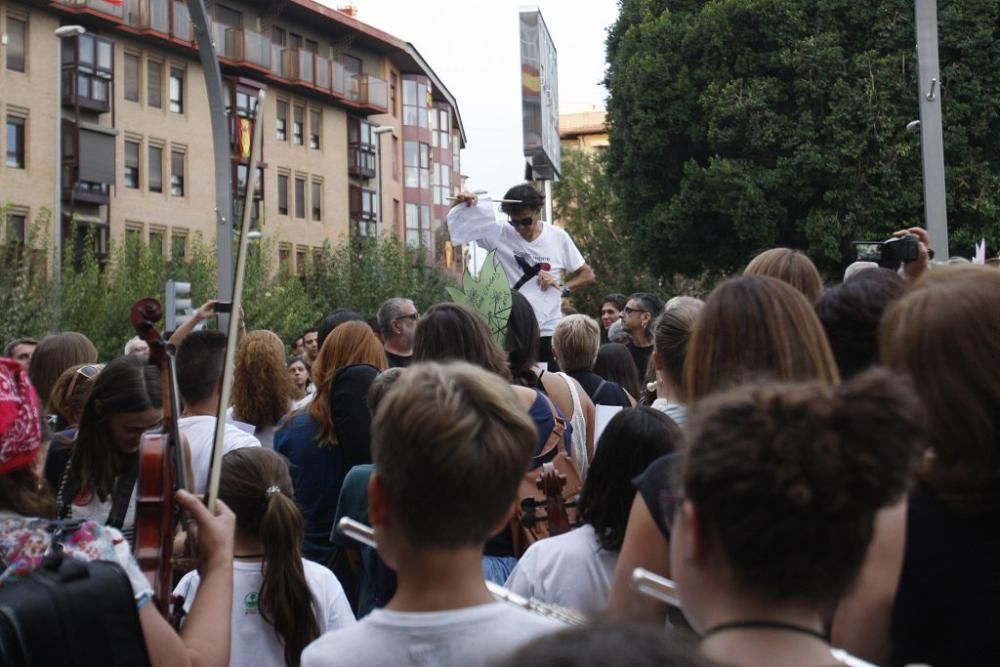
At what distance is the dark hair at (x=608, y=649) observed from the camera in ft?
4.29

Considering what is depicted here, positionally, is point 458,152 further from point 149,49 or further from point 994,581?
point 994,581

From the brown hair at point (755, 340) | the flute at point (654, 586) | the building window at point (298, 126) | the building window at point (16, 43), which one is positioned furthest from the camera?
the building window at point (298, 126)

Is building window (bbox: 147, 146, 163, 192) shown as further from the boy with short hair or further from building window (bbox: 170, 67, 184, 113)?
the boy with short hair

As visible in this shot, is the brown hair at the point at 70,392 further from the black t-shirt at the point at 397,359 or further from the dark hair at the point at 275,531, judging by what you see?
the black t-shirt at the point at 397,359

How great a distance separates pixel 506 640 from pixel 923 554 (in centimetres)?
75

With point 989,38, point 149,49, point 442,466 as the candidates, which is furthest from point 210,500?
point 149,49

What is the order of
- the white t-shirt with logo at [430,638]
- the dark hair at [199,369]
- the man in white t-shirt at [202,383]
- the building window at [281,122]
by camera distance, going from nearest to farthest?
the white t-shirt with logo at [430,638] < the man in white t-shirt at [202,383] < the dark hair at [199,369] < the building window at [281,122]

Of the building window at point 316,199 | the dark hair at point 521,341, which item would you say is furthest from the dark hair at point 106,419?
the building window at point 316,199

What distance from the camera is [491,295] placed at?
5867 mm

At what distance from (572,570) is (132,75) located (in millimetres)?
41888

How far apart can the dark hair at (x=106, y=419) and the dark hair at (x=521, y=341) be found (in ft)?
5.22

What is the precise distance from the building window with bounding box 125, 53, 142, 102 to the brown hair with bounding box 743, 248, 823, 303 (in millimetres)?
40933

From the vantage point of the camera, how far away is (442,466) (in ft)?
8.04

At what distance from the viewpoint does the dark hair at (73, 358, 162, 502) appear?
13.9 feet
